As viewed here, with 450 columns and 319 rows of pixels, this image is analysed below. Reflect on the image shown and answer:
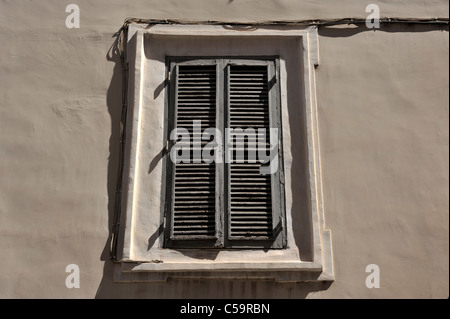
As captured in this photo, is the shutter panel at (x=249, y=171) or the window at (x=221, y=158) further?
the shutter panel at (x=249, y=171)

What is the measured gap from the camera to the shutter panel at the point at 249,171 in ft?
18.7

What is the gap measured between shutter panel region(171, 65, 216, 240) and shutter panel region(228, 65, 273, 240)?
186mm

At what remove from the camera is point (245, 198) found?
19.0ft

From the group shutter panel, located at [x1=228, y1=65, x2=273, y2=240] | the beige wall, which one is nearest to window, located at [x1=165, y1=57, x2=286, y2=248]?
shutter panel, located at [x1=228, y1=65, x2=273, y2=240]

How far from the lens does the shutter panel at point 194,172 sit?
5.70 meters

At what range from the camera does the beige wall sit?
18.1ft

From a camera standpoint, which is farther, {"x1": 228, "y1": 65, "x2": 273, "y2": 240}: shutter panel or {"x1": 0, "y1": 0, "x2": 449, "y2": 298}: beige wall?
{"x1": 228, "y1": 65, "x2": 273, "y2": 240}: shutter panel

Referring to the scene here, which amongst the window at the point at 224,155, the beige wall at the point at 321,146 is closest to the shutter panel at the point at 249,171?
the window at the point at 224,155

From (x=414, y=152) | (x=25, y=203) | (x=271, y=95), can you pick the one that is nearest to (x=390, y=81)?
(x=414, y=152)

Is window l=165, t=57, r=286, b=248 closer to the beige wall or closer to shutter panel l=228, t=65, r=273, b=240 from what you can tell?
shutter panel l=228, t=65, r=273, b=240

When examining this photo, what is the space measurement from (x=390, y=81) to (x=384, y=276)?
1.96m

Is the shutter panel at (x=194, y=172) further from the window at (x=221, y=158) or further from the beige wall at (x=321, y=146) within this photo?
the beige wall at (x=321, y=146)

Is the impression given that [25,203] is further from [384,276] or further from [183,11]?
[384,276]

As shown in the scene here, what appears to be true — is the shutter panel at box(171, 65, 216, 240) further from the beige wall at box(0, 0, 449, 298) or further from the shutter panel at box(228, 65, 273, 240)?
the beige wall at box(0, 0, 449, 298)
